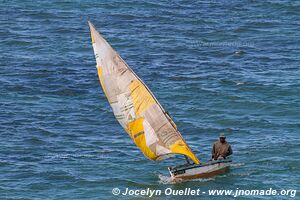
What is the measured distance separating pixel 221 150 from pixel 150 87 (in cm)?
2170

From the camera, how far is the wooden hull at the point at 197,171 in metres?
54.8

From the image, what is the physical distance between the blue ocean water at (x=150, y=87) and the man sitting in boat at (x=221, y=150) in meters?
1.30

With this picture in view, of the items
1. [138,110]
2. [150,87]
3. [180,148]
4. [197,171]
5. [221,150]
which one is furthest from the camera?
[150,87]

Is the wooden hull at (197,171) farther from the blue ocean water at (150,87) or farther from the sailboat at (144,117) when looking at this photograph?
the blue ocean water at (150,87)

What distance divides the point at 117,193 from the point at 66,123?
618 inches

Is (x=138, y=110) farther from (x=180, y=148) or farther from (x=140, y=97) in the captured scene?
(x=180, y=148)

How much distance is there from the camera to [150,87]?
7756 cm

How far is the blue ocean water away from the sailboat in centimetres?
102

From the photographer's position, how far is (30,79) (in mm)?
81125

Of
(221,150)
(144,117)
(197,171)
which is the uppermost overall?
(144,117)

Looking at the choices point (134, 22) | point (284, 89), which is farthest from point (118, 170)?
point (134, 22)

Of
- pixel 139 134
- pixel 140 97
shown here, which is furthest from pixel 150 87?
pixel 139 134

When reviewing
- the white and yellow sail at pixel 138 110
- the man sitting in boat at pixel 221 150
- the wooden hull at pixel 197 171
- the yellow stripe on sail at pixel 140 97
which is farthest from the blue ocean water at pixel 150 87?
the yellow stripe on sail at pixel 140 97

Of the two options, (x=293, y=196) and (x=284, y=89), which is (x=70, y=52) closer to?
(x=284, y=89)
